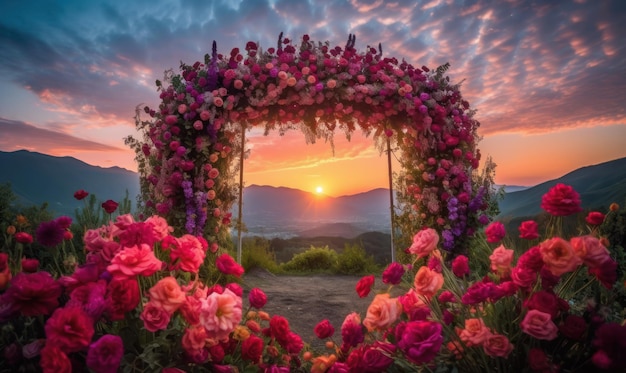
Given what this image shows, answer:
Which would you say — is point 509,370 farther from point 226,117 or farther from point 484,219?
point 226,117

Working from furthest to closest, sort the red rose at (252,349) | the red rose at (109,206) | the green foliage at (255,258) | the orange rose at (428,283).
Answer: the green foliage at (255,258)
the red rose at (109,206)
the red rose at (252,349)
the orange rose at (428,283)

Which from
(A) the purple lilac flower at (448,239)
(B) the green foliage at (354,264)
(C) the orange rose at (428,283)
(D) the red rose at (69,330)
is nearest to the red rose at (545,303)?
(C) the orange rose at (428,283)

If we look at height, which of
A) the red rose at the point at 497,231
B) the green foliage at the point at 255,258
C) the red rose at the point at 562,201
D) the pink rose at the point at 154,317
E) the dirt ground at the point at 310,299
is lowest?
the dirt ground at the point at 310,299

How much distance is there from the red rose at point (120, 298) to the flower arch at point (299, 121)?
13.9 ft

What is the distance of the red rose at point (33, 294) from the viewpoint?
1623 millimetres

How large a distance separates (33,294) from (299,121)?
5.40 metres

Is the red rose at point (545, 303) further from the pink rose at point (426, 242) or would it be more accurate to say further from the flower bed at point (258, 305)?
the pink rose at point (426, 242)

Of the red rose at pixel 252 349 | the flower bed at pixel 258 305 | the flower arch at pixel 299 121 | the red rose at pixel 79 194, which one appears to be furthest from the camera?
the flower arch at pixel 299 121

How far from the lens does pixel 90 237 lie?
214 centimetres

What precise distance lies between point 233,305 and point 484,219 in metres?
5.38

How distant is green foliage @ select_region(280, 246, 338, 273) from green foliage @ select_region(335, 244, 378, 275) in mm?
507

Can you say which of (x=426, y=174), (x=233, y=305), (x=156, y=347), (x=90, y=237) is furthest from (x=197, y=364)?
(x=426, y=174)

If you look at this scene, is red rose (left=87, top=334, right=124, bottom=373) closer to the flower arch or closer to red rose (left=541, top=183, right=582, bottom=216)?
red rose (left=541, top=183, right=582, bottom=216)

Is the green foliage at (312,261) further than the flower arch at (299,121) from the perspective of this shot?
Yes
